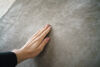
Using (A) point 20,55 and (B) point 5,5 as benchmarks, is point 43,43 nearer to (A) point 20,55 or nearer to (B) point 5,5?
(A) point 20,55

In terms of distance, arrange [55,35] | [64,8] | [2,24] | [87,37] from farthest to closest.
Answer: [2,24] → [64,8] → [55,35] → [87,37]

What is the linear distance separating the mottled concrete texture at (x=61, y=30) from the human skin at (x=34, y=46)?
0.14 feet

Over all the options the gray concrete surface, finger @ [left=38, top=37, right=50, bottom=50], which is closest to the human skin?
finger @ [left=38, top=37, right=50, bottom=50]

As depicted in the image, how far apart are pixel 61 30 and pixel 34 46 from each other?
24cm

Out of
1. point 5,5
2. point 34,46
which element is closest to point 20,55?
point 34,46

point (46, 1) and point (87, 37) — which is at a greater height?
point (46, 1)

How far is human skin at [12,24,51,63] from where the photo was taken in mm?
890

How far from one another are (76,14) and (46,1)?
14.7 inches

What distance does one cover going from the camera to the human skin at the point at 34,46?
89 centimetres

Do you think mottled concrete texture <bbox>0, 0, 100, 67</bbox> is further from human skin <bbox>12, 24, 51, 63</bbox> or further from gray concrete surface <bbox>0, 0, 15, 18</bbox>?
gray concrete surface <bbox>0, 0, 15, 18</bbox>

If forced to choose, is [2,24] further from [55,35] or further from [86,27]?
[86,27]

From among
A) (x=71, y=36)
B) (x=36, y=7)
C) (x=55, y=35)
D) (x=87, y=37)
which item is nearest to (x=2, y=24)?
(x=36, y=7)

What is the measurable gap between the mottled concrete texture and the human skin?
1.7 inches

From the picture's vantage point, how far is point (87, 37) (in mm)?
850
